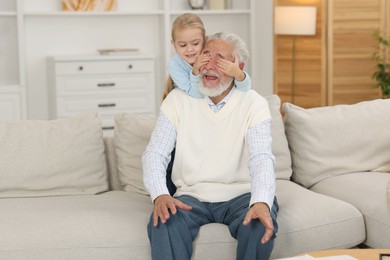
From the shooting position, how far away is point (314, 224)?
3031 millimetres

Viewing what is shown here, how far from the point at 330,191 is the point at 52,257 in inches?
49.8

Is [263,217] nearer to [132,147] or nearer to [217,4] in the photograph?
[132,147]

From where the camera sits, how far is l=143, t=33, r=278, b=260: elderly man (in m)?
2.90

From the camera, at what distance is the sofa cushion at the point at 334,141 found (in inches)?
143

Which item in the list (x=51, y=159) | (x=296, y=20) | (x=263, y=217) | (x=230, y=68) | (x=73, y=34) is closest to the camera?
(x=263, y=217)

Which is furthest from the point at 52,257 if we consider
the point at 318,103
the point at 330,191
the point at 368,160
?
the point at 318,103

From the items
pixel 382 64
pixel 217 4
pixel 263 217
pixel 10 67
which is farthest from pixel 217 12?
pixel 263 217

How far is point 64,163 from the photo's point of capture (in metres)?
3.43

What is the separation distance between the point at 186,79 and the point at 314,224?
729mm

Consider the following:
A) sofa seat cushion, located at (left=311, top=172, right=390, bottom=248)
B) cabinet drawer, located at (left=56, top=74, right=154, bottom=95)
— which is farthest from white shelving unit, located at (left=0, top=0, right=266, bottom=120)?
sofa seat cushion, located at (left=311, top=172, right=390, bottom=248)

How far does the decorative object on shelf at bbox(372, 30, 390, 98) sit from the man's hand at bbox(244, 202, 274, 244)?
3916 millimetres

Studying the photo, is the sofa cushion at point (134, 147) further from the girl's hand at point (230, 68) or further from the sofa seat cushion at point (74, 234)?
the girl's hand at point (230, 68)

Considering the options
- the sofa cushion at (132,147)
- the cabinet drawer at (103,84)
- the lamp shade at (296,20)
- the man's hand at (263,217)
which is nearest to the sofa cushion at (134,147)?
the sofa cushion at (132,147)

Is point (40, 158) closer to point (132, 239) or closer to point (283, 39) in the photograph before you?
point (132, 239)
